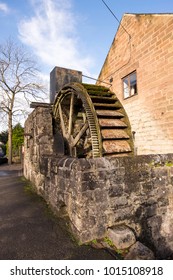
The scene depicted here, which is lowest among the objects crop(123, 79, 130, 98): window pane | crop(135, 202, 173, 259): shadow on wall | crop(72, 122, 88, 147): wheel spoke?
crop(135, 202, 173, 259): shadow on wall

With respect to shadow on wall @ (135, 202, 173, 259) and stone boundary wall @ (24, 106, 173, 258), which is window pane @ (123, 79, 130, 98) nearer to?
stone boundary wall @ (24, 106, 173, 258)

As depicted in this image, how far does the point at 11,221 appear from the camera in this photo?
2.93 metres

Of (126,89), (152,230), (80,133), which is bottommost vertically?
(152,230)

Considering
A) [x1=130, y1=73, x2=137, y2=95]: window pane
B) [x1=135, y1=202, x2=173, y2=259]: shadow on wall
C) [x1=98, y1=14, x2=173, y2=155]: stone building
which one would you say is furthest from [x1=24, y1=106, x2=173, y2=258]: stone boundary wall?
[x1=130, y1=73, x2=137, y2=95]: window pane

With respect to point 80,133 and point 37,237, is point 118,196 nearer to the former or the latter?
point 37,237

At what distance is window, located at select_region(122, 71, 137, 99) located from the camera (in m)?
6.40

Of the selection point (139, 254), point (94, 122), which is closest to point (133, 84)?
point (94, 122)

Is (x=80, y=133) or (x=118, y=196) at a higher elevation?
(x=80, y=133)

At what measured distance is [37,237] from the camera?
2.40 meters

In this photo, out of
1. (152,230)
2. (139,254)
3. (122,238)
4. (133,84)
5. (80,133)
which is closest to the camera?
(139,254)

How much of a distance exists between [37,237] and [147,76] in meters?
5.37

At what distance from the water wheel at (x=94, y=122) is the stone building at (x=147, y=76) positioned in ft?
4.71

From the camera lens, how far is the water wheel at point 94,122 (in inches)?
148

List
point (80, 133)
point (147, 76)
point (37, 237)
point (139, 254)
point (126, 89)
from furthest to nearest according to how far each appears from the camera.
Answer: point (126, 89), point (147, 76), point (80, 133), point (37, 237), point (139, 254)
